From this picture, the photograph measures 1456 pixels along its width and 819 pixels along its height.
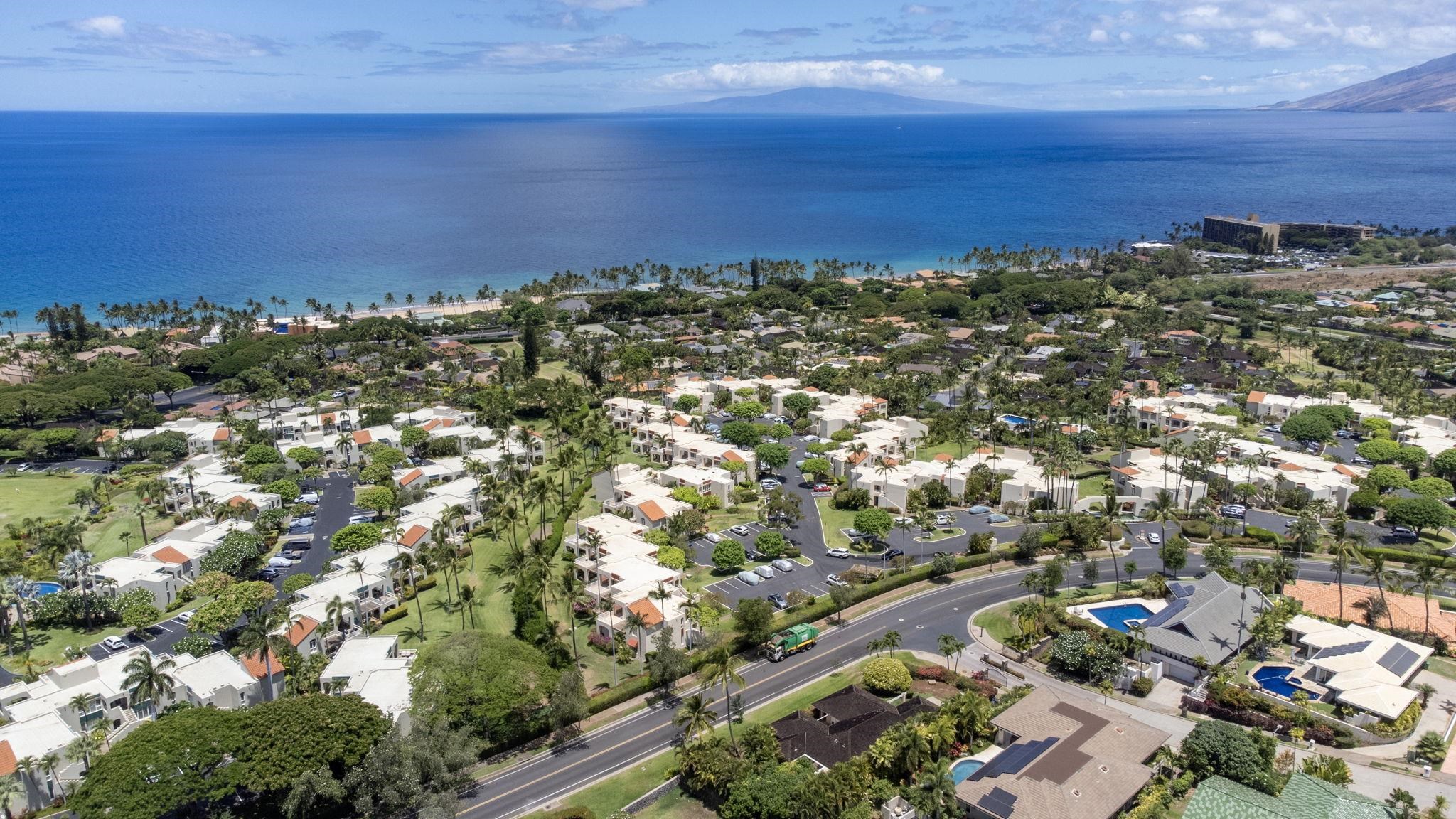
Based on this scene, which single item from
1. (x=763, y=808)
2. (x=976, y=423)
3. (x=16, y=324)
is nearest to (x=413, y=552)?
(x=763, y=808)

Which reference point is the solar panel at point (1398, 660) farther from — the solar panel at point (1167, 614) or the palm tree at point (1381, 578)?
the solar panel at point (1167, 614)

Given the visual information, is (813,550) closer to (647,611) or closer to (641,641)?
(647,611)

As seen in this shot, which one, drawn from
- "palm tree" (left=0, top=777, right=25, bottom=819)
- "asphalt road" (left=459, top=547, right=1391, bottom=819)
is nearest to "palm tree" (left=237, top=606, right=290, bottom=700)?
"palm tree" (left=0, top=777, right=25, bottom=819)

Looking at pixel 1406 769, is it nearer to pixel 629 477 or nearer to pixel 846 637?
pixel 846 637

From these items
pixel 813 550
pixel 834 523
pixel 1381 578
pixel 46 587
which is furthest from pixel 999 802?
pixel 46 587

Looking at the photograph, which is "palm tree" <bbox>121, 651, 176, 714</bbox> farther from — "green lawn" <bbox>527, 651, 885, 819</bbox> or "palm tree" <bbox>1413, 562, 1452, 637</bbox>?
"palm tree" <bbox>1413, 562, 1452, 637</bbox>
